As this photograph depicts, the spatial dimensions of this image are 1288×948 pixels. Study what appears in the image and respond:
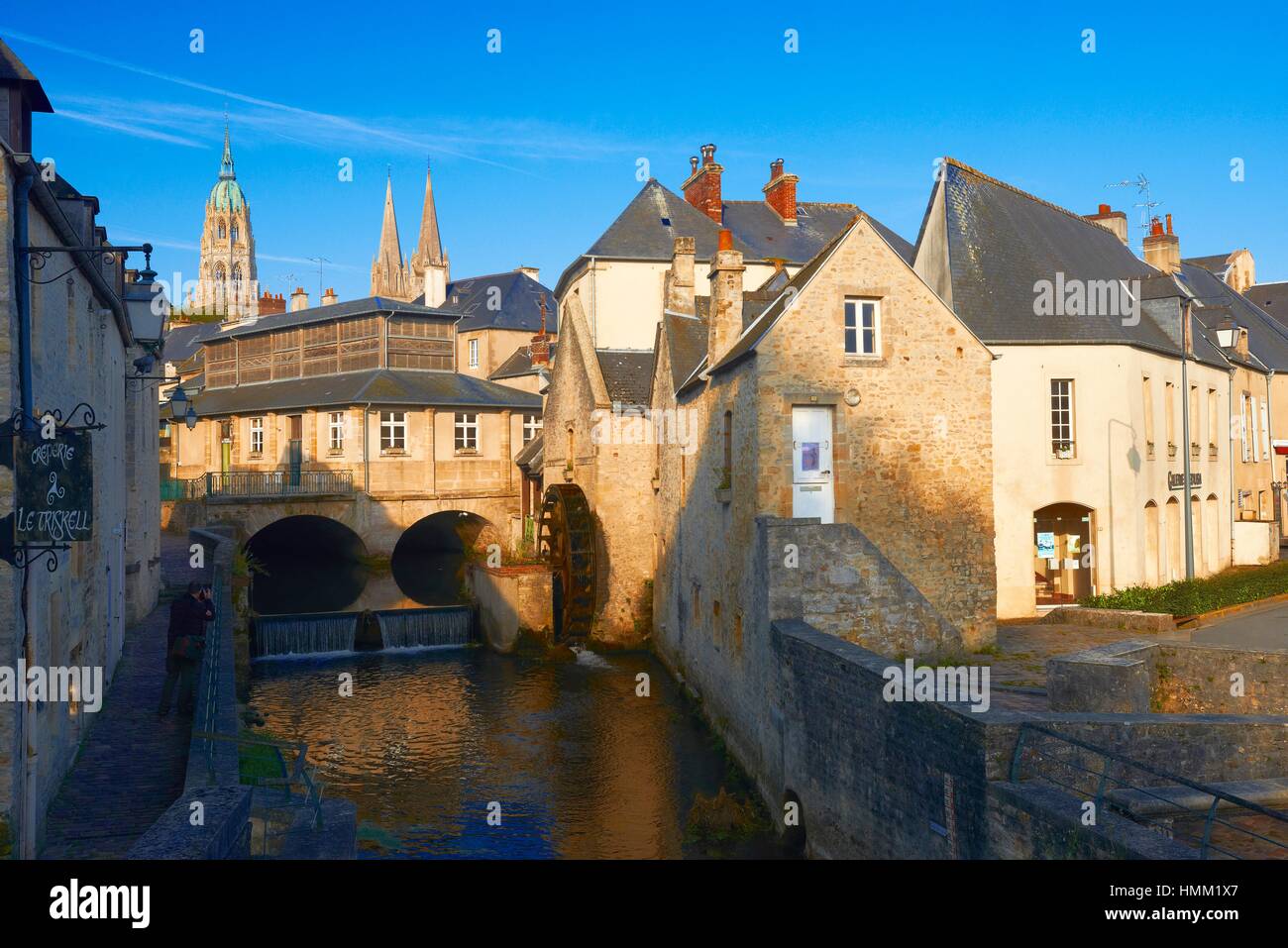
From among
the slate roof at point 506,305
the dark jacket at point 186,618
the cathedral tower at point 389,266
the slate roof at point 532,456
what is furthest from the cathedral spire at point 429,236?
the dark jacket at point 186,618

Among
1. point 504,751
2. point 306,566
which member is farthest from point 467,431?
A: point 504,751

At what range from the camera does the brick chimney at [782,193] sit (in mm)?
32812

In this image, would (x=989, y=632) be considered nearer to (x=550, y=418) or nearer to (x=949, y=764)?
(x=949, y=764)

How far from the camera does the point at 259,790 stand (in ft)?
28.5

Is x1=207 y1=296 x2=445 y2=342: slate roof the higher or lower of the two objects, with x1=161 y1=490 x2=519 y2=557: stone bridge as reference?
higher

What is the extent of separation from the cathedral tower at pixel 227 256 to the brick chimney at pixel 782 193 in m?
81.0

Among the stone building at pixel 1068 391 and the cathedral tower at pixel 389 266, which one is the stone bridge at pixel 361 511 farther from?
the cathedral tower at pixel 389 266

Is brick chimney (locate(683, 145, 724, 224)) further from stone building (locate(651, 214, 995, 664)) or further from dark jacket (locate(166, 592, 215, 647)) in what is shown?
dark jacket (locate(166, 592, 215, 647))

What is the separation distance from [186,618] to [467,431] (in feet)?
83.4

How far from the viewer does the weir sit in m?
24.0

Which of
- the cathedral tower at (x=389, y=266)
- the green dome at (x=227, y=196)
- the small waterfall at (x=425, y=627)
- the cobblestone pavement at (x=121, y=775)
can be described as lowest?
the small waterfall at (x=425, y=627)

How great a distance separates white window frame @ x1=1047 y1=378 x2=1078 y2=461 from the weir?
14.0 meters

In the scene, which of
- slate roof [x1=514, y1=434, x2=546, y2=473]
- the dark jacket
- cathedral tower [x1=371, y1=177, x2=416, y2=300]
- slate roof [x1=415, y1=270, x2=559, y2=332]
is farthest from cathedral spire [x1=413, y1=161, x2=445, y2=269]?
the dark jacket
